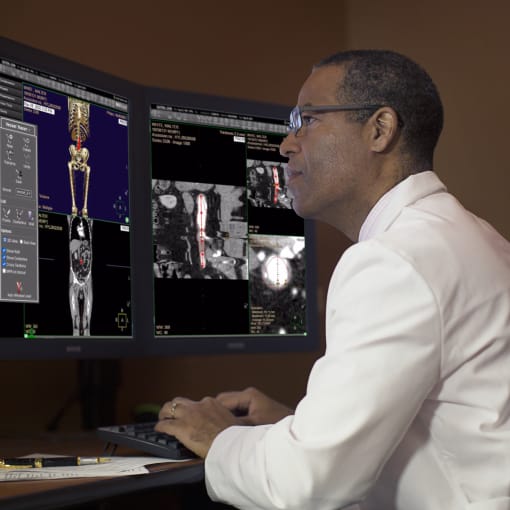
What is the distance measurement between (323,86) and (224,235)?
56cm

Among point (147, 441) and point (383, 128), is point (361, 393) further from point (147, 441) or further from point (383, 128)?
point (383, 128)

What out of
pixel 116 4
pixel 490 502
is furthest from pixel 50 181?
pixel 490 502

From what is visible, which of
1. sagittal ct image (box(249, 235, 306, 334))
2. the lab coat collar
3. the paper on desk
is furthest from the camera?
sagittal ct image (box(249, 235, 306, 334))

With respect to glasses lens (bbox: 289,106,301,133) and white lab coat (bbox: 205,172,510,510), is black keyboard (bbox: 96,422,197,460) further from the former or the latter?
glasses lens (bbox: 289,106,301,133)

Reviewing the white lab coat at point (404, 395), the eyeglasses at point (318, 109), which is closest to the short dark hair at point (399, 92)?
the eyeglasses at point (318, 109)

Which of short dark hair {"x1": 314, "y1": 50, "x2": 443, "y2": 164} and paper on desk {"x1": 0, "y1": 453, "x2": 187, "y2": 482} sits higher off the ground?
short dark hair {"x1": 314, "y1": 50, "x2": 443, "y2": 164}

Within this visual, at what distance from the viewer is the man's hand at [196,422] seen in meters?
1.38

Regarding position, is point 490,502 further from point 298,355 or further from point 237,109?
point 298,355

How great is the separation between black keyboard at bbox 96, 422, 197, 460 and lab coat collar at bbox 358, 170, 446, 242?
1.52ft

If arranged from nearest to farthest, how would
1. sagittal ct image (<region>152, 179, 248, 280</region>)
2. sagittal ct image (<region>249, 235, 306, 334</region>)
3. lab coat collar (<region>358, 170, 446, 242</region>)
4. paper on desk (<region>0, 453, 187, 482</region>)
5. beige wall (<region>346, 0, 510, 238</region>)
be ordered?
paper on desk (<region>0, 453, 187, 482</region>) < lab coat collar (<region>358, 170, 446, 242</region>) < sagittal ct image (<region>152, 179, 248, 280</region>) < sagittal ct image (<region>249, 235, 306, 334</region>) < beige wall (<region>346, 0, 510, 238</region>)

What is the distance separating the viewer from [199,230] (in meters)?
1.96

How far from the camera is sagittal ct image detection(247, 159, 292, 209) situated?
2.06 meters

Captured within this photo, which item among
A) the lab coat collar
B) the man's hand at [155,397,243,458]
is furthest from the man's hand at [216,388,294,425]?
the lab coat collar

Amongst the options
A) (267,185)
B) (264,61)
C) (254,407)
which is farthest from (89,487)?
(264,61)
